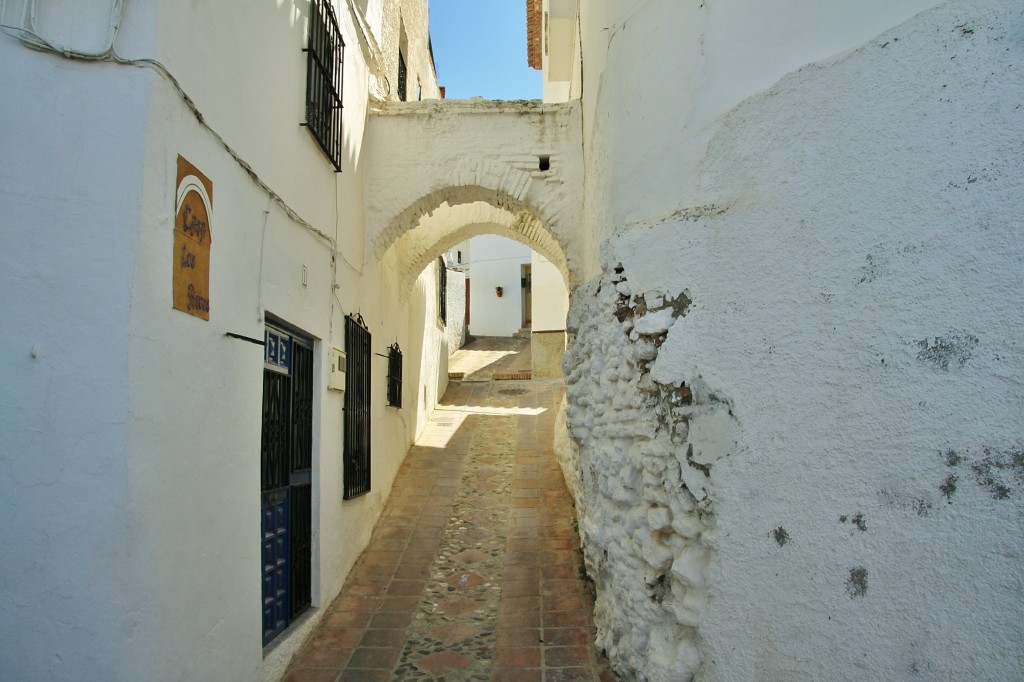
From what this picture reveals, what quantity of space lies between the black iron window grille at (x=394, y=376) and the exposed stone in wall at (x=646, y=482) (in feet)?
9.52

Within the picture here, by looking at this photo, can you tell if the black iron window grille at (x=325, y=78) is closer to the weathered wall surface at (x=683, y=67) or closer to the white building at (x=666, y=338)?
the white building at (x=666, y=338)

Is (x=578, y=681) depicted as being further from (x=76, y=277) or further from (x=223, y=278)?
(x=76, y=277)

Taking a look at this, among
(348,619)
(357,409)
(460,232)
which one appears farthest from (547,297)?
(348,619)

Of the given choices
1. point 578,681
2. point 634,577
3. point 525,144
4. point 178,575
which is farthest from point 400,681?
point 525,144

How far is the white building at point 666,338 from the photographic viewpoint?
2.25m

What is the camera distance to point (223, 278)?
3.02 m

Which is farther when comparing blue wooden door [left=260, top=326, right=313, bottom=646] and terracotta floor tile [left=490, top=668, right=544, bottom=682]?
terracotta floor tile [left=490, top=668, right=544, bottom=682]

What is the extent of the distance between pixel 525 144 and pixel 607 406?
2857mm

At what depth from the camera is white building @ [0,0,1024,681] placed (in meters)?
2.25

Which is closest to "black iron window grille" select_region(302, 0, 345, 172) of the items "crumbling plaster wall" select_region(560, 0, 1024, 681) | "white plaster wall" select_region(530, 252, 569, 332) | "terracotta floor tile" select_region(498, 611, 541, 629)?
"crumbling plaster wall" select_region(560, 0, 1024, 681)

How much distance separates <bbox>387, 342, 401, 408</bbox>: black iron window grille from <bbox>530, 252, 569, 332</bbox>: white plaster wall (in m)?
5.63

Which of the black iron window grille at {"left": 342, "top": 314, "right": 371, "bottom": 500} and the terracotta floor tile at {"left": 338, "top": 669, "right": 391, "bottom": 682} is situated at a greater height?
the black iron window grille at {"left": 342, "top": 314, "right": 371, "bottom": 500}

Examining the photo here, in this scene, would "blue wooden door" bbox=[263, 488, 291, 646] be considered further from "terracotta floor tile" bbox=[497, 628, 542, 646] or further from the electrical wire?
the electrical wire

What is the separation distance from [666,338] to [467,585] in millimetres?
2777
